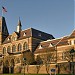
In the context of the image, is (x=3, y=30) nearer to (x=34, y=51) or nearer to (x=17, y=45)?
(x=17, y=45)

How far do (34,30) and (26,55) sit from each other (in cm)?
1199

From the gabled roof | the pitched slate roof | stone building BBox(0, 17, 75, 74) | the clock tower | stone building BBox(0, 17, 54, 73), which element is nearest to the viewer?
stone building BBox(0, 17, 75, 74)

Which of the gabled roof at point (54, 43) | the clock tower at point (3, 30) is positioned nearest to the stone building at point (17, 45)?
the clock tower at point (3, 30)

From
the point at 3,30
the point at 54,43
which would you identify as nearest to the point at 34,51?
the point at 54,43

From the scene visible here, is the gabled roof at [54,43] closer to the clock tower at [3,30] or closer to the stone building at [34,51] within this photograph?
the stone building at [34,51]

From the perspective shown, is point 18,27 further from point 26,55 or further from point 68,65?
point 68,65

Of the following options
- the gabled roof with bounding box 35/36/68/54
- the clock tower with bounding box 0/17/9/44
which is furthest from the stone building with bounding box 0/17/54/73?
the gabled roof with bounding box 35/36/68/54

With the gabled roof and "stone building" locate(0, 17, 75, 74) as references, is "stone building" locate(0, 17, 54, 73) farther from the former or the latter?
the gabled roof

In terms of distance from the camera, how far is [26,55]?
74.1 metres

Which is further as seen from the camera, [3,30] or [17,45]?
[3,30]

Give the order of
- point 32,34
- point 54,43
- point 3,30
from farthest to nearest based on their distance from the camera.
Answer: point 3,30, point 32,34, point 54,43

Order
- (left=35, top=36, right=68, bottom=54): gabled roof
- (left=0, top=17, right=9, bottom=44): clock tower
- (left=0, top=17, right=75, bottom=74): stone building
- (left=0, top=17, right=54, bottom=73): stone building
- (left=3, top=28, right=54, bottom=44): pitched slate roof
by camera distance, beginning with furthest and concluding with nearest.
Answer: (left=0, top=17, right=9, bottom=44): clock tower → (left=3, top=28, right=54, bottom=44): pitched slate roof → (left=0, top=17, right=54, bottom=73): stone building → (left=35, top=36, right=68, bottom=54): gabled roof → (left=0, top=17, right=75, bottom=74): stone building

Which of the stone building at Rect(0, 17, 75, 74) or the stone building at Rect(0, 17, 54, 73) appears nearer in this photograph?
the stone building at Rect(0, 17, 75, 74)

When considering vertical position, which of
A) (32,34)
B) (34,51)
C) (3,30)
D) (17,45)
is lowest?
(34,51)
